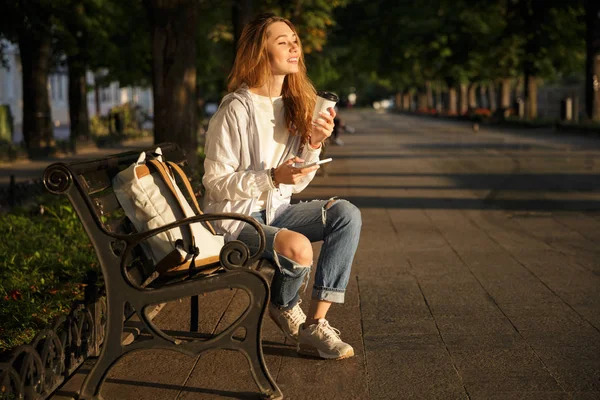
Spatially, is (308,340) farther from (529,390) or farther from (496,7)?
(496,7)

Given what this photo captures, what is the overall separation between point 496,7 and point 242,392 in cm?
4790

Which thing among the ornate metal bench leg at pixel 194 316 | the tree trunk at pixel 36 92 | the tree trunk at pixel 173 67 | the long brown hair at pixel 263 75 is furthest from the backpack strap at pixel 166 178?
the tree trunk at pixel 36 92

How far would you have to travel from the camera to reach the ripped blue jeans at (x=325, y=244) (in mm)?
4980

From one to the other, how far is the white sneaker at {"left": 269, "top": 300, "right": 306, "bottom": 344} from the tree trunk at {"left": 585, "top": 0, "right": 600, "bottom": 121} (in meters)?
35.3

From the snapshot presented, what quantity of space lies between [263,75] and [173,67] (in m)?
7.87

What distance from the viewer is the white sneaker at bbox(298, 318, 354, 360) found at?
5.14 m

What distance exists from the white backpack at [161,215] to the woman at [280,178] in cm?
36

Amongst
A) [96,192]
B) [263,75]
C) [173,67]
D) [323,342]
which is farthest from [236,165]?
[173,67]

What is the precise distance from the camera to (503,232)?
1040cm

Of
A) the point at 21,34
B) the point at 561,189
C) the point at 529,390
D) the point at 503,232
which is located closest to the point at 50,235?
the point at 503,232

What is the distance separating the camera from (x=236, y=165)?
508 centimetres

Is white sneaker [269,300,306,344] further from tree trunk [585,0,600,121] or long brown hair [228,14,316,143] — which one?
tree trunk [585,0,600,121]

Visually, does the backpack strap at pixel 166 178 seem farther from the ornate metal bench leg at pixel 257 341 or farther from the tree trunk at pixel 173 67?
the tree trunk at pixel 173 67

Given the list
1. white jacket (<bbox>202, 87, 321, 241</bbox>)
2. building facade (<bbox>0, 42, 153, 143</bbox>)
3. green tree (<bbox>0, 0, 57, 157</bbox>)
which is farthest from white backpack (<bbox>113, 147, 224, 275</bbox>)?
building facade (<bbox>0, 42, 153, 143</bbox>)
